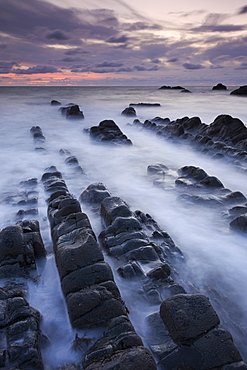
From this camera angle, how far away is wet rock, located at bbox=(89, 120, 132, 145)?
11600mm

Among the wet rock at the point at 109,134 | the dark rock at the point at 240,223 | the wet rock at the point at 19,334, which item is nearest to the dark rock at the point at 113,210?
the dark rock at the point at 240,223

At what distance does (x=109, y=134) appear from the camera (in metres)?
11.8

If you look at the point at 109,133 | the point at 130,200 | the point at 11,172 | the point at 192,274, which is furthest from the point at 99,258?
the point at 109,133

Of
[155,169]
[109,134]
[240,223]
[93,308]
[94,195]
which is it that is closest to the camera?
[93,308]

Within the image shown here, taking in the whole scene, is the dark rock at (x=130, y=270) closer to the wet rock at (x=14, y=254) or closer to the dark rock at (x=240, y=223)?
the wet rock at (x=14, y=254)

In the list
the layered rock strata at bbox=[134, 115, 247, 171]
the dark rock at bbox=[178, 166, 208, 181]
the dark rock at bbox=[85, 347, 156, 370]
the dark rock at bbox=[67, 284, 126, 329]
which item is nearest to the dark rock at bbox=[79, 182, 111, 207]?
the dark rock at bbox=[178, 166, 208, 181]

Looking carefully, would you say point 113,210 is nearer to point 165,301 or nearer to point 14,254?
point 14,254

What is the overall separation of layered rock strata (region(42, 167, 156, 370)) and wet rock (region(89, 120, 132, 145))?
8.00 meters

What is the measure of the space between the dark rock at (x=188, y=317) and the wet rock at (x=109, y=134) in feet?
30.2

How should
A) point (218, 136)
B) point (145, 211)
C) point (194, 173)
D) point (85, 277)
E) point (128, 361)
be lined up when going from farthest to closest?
point (218, 136) → point (194, 173) → point (145, 211) → point (85, 277) → point (128, 361)

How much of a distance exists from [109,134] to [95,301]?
9.72 m

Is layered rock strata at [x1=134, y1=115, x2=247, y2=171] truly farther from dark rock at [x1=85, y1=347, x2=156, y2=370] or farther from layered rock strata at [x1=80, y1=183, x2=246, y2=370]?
dark rock at [x1=85, y1=347, x2=156, y2=370]

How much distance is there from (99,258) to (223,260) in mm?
1978

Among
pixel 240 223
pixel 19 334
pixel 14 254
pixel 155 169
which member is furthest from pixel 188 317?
pixel 155 169
